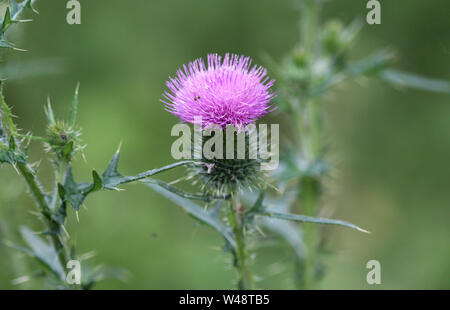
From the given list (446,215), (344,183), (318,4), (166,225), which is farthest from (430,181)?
(166,225)

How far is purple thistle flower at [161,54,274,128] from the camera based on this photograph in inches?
95.0

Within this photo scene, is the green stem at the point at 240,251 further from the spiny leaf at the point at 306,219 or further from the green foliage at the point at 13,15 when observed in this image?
the green foliage at the point at 13,15

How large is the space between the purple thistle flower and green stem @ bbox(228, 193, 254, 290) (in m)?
0.49

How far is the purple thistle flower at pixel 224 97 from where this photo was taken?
2.41m

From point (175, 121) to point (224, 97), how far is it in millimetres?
3511

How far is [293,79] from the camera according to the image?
12.4 feet

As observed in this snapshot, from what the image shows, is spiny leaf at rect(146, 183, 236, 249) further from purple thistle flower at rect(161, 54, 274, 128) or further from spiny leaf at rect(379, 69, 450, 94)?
spiny leaf at rect(379, 69, 450, 94)

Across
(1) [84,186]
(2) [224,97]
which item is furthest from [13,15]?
(2) [224,97]

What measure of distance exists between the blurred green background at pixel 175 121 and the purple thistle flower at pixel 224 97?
2865 mm

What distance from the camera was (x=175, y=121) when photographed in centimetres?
586

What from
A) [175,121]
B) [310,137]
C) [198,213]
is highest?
[175,121]

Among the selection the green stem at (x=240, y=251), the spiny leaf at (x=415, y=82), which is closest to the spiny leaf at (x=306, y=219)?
the green stem at (x=240, y=251)

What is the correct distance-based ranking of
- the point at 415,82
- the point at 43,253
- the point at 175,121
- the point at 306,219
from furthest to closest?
the point at 175,121, the point at 415,82, the point at 43,253, the point at 306,219

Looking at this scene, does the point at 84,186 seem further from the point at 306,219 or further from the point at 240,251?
the point at 306,219
